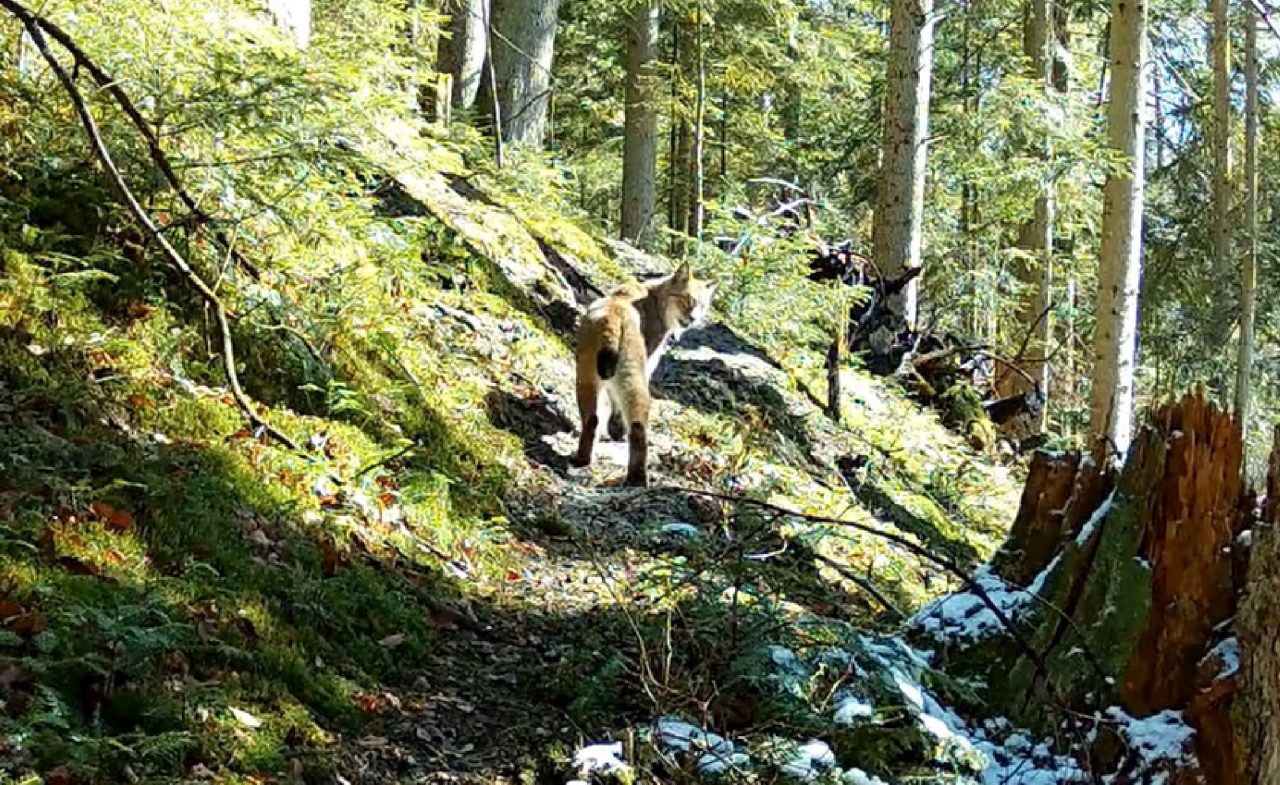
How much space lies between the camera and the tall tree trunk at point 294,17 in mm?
10422

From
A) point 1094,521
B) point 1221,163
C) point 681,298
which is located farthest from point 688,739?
point 1221,163

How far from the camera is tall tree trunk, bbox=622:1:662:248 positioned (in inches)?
697

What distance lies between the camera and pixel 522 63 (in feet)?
45.6

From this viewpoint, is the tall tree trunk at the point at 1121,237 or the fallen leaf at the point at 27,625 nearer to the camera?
the fallen leaf at the point at 27,625

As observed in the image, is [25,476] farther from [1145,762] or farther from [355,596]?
[1145,762]

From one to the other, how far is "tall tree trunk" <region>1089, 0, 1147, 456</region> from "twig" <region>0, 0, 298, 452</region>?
7060mm

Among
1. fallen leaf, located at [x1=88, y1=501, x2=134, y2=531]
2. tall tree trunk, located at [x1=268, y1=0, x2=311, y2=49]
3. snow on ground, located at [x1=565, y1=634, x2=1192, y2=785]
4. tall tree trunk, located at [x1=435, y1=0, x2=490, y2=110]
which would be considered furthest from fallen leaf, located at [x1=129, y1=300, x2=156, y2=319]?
tall tree trunk, located at [x1=435, y1=0, x2=490, y2=110]

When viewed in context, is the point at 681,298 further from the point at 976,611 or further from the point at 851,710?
the point at 851,710

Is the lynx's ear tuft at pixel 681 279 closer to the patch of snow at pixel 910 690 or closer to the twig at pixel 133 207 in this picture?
the twig at pixel 133 207

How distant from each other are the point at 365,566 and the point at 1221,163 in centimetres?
2040

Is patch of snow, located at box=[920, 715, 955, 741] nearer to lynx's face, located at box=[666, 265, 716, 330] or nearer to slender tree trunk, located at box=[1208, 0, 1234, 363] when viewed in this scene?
lynx's face, located at box=[666, 265, 716, 330]

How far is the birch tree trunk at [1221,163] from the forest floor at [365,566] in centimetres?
1585

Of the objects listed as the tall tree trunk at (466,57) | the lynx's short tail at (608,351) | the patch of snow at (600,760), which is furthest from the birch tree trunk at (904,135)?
the patch of snow at (600,760)

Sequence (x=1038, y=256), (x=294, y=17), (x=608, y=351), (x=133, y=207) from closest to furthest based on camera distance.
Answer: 1. (x=133, y=207)
2. (x=608, y=351)
3. (x=294, y=17)
4. (x=1038, y=256)
